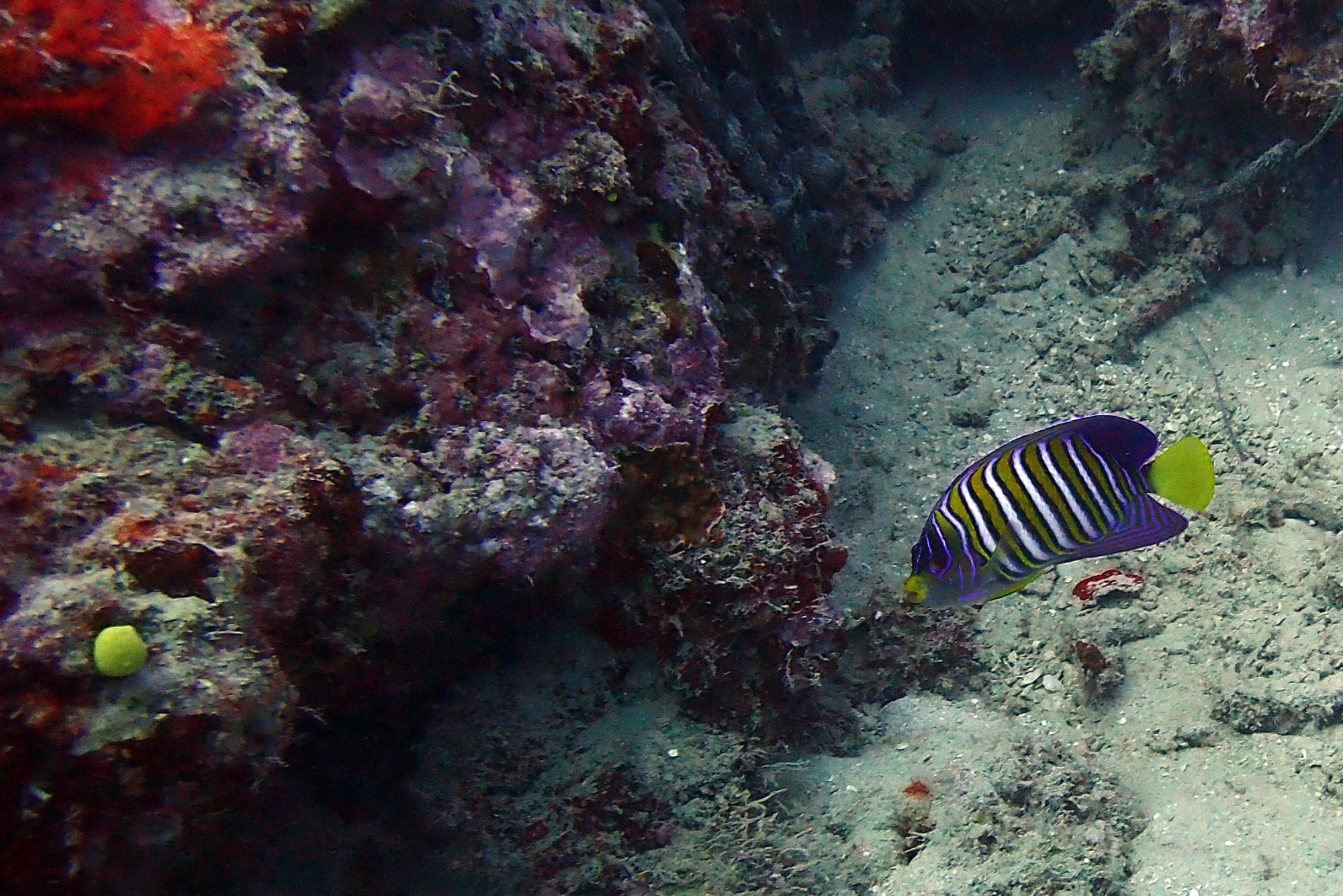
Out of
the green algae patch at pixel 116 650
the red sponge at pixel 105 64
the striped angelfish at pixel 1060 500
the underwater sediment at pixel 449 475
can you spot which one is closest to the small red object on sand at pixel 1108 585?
the underwater sediment at pixel 449 475

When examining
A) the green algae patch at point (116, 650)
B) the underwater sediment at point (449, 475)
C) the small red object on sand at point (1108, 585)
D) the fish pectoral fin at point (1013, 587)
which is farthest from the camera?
the small red object on sand at point (1108, 585)

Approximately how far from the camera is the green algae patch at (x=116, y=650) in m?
1.67

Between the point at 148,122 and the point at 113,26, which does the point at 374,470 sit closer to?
the point at 148,122

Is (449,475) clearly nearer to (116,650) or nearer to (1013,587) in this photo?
(116,650)

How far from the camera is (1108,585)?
12.4 ft

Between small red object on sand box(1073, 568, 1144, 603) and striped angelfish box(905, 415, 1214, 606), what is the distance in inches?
54.0

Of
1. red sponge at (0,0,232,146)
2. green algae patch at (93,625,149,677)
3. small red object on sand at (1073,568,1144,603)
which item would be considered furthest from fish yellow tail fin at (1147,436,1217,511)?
red sponge at (0,0,232,146)

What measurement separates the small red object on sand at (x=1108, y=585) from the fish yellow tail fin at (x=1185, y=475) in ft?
4.70

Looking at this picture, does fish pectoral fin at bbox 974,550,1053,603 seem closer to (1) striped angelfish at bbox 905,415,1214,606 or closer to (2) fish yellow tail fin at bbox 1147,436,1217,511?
(1) striped angelfish at bbox 905,415,1214,606

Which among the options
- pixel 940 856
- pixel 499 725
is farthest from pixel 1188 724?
pixel 499 725

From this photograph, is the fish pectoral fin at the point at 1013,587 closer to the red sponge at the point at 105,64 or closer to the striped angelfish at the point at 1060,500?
the striped angelfish at the point at 1060,500

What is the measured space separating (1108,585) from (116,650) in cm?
379

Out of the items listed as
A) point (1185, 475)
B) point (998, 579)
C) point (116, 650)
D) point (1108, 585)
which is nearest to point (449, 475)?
point (116, 650)

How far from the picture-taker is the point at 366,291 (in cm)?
234
